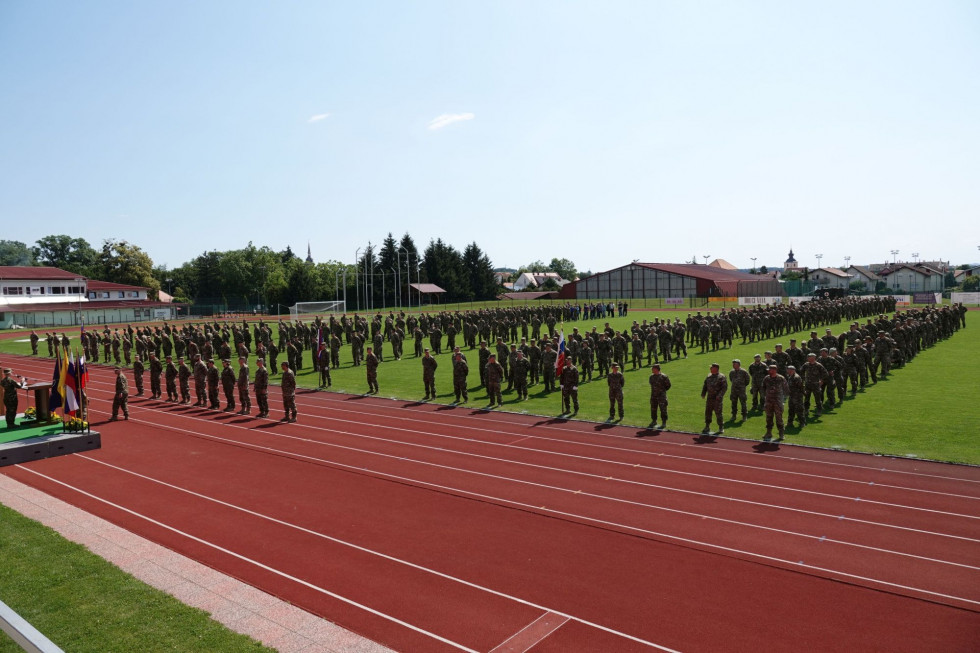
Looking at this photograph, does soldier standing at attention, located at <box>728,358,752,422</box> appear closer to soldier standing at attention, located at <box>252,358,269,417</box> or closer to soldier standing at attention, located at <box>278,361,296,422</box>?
soldier standing at attention, located at <box>278,361,296,422</box>

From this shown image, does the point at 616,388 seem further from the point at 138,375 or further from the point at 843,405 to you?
the point at 138,375

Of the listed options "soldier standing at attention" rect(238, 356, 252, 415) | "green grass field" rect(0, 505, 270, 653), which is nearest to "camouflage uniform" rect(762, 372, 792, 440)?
"green grass field" rect(0, 505, 270, 653)

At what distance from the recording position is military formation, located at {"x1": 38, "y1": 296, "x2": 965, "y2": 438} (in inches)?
613

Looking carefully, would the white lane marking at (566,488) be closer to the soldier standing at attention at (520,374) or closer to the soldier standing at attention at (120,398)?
the soldier standing at attention at (120,398)

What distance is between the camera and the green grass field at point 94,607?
636 cm

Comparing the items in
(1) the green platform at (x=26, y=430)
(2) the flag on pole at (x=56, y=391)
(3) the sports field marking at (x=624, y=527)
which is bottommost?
(3) the sports field marking at (x=624, y=527)

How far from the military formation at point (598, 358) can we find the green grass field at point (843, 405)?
41cm

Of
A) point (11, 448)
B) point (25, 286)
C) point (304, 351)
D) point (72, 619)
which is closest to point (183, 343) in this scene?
point (304, 351)

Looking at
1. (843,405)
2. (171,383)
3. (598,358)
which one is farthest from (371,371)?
(843,405)

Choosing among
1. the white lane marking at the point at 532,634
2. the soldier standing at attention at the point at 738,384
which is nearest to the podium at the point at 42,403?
the white lane marking at the point at 532,634

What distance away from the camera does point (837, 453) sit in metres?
12.8

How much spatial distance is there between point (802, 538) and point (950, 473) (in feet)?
15.3

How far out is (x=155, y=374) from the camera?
71.7 feet

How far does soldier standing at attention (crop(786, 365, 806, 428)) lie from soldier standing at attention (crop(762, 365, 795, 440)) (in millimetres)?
523
